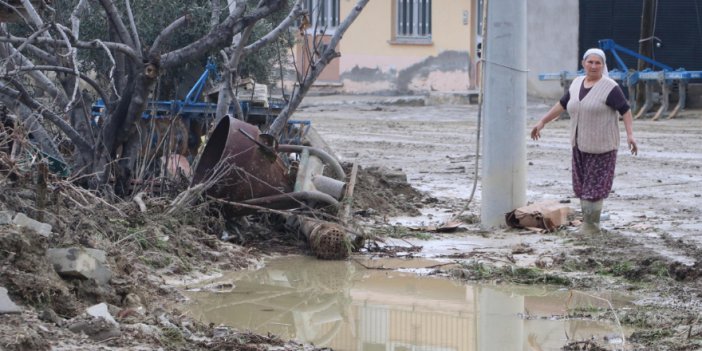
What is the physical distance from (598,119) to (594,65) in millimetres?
454

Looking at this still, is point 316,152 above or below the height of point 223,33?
below

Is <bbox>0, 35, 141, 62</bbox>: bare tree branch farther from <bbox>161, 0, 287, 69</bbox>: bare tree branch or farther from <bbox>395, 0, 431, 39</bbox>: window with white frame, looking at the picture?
→ <bbox>395, 0, 431, 39</bbox>: window with white frame

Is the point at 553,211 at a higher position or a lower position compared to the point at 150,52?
lower

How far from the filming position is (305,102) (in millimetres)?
30109

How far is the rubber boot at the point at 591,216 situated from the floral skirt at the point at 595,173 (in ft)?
0.18

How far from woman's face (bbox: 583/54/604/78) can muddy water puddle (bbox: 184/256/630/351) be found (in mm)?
2329

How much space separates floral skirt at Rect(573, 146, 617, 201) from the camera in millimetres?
9641

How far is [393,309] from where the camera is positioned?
23.5ft

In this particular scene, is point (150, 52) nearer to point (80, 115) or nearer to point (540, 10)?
point (80, 115)

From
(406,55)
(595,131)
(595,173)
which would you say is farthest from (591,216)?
(406,55)

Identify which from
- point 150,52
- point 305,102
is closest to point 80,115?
point 150,52

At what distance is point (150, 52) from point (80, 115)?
1.24 meters

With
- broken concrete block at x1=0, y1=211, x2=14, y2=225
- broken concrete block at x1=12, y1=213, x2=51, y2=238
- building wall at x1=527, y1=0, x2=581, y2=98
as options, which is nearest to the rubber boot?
broken concrete block at x1=12, y1=213, x2=51, y2=238

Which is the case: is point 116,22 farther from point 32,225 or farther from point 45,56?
point 32,225
